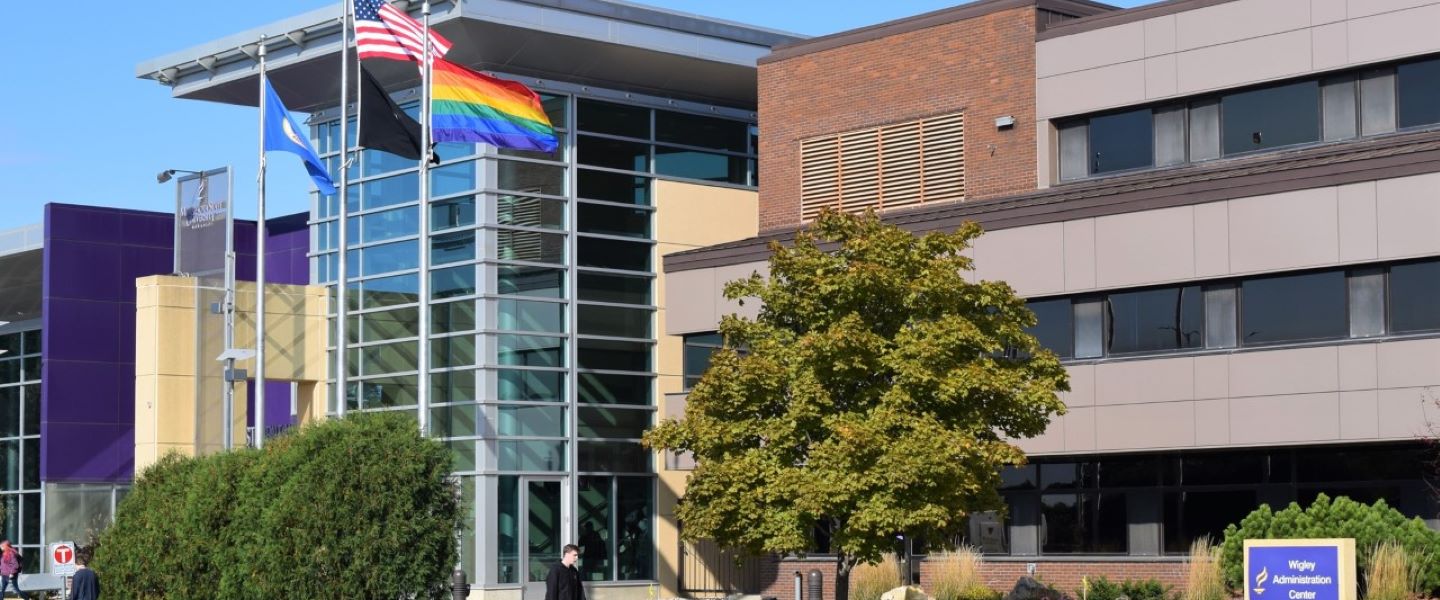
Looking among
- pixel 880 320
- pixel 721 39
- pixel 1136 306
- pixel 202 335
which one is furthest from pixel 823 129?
pixel 202 335

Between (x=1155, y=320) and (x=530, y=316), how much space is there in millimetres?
14887

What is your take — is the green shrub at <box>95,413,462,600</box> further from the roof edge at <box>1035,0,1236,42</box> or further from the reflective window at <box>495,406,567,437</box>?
the roof edge at <box>1035,0,1236,42</box>

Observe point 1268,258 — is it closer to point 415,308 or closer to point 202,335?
point 415,308

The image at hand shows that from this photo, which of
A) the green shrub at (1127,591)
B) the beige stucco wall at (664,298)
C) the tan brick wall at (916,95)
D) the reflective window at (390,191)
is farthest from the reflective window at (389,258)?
the green shrub at (1127,591)

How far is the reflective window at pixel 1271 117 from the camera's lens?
36.4 m

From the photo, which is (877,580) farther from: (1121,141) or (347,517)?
(347,517)

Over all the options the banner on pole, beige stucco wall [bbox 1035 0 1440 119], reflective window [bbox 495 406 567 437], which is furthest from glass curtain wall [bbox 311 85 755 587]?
beige stucco wall [bbox 1035 0 1440 119]

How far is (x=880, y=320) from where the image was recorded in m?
30.3

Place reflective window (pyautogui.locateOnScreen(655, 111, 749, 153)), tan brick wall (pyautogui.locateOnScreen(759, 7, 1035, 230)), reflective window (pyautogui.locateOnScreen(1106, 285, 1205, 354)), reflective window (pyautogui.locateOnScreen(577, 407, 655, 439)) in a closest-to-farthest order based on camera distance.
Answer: reflective window (pyautogui.locateOnScreen(1106, 285, 1205, 354)), tan brick wall (pyautogui.locateOnScreen(759, 7, 1035, 230)), reflective window (pyautogui.locateOnScreen(577, 407, 655, 439)), reflective window (pyautogui.locateOnScreen(655, 111, 749, 153))

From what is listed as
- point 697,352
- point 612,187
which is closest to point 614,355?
point 697,352

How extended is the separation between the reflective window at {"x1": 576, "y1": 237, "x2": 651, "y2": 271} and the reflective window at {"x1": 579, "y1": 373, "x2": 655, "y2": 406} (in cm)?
257

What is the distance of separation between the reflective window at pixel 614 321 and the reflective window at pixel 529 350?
754 millimetres

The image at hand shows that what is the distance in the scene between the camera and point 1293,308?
114 ft

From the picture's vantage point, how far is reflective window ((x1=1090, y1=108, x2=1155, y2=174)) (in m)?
38.7
